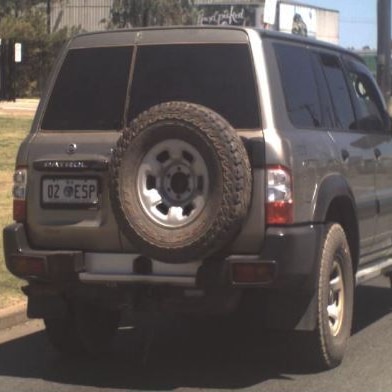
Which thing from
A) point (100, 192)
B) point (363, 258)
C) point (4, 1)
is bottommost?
point (363, 258)

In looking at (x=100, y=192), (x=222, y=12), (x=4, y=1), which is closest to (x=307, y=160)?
(x=100, y=192)

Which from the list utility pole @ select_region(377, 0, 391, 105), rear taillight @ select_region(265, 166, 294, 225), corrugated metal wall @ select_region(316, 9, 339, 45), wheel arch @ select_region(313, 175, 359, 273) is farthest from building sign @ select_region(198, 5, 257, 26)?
rear taillight @ select_region(265, 166, 294, 225)

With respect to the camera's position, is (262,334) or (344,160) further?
(262,334)

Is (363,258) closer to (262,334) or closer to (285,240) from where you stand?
(262,334)

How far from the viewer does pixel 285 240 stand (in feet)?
16.8

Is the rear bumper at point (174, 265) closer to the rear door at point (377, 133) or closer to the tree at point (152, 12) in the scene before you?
the rear door at point (377, 133)

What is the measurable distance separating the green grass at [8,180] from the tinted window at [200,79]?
2.78m

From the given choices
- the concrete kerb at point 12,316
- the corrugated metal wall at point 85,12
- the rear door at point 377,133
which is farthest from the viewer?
the corrugated metal wall at point 85,12

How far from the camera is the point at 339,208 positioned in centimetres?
594

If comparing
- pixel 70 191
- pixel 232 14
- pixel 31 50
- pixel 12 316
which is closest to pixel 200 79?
pixel 70 191

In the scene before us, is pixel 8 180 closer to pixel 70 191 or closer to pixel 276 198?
pixel 70 191

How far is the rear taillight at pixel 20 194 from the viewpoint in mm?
5652

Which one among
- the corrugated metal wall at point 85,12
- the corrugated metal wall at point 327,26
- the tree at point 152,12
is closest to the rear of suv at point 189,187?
the tree at point 152,12

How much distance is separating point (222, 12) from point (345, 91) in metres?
76.5
